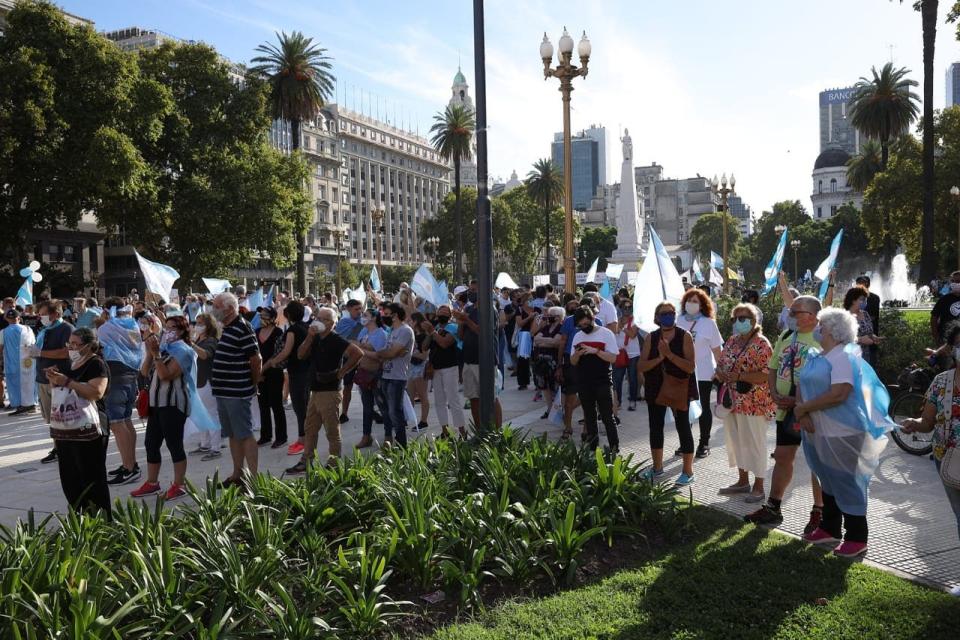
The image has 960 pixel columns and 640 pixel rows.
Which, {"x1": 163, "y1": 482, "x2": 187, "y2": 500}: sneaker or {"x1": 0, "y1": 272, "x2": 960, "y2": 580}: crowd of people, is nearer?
{"x1": 0, "y1": 272, "x2": 960, "y2": 580}: crowd of people

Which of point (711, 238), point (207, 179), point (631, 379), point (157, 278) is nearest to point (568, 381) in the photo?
point (631, 379)

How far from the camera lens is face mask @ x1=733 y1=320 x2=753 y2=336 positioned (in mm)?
7297

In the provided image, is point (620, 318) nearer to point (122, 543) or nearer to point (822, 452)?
point (822, 452)

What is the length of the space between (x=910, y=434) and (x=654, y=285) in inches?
124

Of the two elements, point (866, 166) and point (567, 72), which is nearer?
point (567, 72)

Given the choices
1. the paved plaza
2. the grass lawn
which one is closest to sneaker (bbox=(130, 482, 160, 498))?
the paved plaza

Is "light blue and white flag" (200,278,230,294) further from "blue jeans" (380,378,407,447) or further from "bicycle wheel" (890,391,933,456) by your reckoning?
"bicycle wheel" (890,391,933,456)

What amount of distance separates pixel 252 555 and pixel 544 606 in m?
1.86

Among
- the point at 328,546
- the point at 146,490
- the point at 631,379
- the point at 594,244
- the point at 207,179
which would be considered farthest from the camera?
the point at 594,244

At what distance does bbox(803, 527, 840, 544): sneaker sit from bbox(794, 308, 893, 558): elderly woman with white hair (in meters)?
0.16

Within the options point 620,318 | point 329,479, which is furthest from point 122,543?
point 620,318

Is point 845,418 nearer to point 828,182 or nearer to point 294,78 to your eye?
point 294,78

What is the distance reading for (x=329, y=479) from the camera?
251 inches

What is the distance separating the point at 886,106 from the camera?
47156 mm
